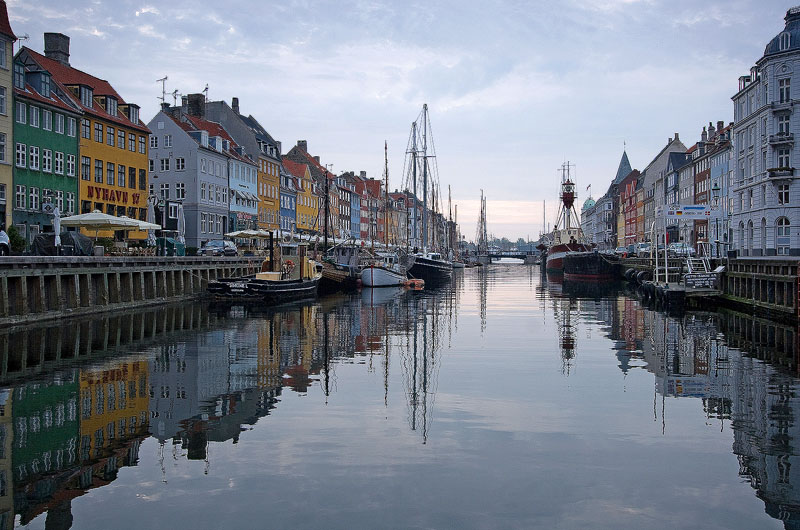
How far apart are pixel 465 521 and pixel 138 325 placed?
26358 millimetres

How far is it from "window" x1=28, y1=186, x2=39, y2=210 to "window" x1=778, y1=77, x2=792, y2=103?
5000 centimetres

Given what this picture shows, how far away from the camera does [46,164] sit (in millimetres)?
50250

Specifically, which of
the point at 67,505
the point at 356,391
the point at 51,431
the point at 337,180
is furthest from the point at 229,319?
the point at 337,180

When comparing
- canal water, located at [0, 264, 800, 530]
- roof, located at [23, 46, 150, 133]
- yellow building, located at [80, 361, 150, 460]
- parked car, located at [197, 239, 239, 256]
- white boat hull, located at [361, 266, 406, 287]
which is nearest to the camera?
canal water, located at [0, 264, 800, 530]

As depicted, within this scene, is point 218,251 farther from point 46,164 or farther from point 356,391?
point 356,391

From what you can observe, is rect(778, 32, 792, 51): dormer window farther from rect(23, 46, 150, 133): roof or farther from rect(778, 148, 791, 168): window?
rect(23, 46, 150, 133): roof

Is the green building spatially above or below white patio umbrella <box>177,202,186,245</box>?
above

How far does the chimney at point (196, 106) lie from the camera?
85.4 m

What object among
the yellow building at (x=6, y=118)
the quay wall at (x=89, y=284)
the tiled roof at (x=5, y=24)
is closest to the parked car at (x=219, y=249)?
the quay wall at (x=89, y=284)

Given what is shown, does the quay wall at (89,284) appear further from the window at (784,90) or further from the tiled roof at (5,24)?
the window at (784,90)

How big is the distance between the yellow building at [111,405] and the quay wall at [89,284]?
451 inches

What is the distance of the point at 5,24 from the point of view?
43844 mm

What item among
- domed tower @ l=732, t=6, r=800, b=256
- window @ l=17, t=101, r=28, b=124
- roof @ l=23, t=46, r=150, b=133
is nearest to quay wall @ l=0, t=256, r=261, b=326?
window @ l=17, t=101, r=28, b=124

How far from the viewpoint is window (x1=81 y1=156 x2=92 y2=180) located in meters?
55.2
